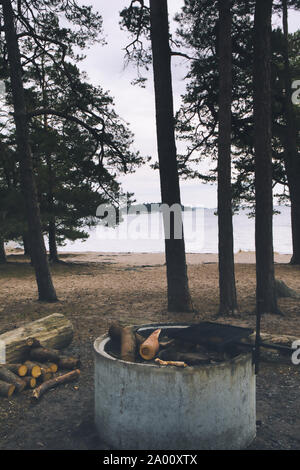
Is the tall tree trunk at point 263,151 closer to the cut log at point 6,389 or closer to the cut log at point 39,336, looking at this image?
the cut log at point 39,336

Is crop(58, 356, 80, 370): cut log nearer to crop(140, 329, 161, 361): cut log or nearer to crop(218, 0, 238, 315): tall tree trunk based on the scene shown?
crop(140, 329, 161, 361): cut log

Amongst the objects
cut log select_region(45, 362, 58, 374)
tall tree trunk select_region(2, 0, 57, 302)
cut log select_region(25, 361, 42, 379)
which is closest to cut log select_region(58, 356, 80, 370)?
cut log select_region(45, 362, 58, 374)

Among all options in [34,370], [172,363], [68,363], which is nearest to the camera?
[172,363]

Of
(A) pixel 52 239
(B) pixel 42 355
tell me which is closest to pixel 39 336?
(B) pixel 42 355

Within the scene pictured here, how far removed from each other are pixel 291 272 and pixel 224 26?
1107 centimetres

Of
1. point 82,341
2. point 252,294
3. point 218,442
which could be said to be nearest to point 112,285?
point 252,294

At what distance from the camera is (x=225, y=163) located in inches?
371

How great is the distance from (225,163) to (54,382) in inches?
239

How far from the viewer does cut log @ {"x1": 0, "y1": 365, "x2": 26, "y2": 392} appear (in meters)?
5.74

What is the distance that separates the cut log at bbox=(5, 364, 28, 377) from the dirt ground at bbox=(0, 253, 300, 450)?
36cm

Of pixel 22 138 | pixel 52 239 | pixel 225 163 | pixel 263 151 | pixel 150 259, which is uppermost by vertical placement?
pixel 22 138

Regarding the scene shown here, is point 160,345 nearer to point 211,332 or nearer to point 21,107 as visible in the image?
point 211,332

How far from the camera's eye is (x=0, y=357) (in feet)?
20.3

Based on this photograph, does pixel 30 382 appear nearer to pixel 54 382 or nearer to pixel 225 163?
pixel 54 382
